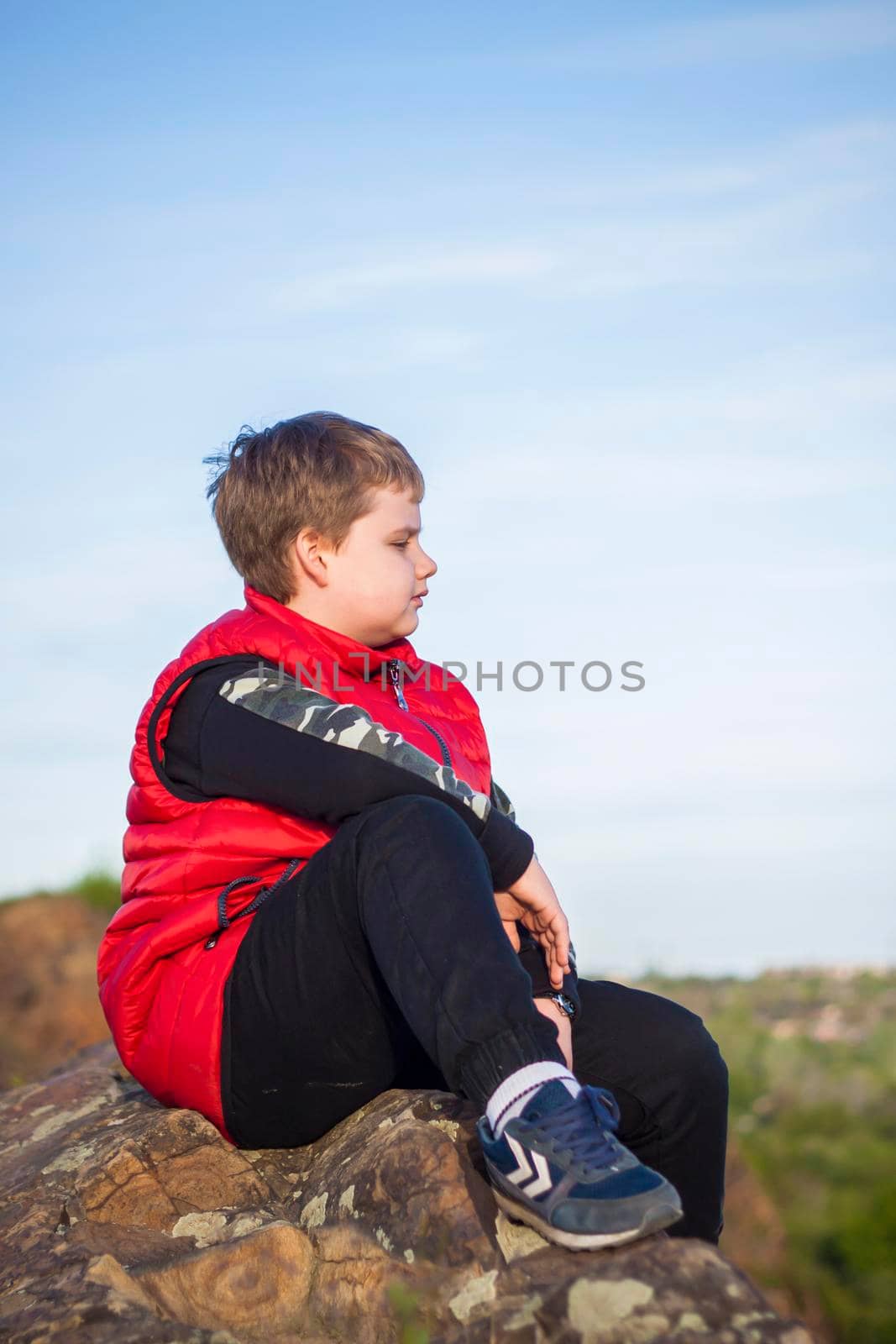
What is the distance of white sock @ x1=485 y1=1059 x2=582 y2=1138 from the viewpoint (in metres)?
1.79

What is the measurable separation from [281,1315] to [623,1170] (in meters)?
0.58

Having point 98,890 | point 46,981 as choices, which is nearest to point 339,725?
point 46,981

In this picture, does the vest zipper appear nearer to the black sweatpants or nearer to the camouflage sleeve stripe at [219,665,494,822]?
the camouflage sleeve stripe at [219,665,494,822]

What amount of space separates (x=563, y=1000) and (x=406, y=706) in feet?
2.29

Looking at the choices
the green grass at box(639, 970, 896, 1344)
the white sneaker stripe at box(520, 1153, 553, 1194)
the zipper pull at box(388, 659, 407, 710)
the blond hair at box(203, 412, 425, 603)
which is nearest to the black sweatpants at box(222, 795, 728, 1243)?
the white sneaker stripe at box(520, 1153, 553, 1194)

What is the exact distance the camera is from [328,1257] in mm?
1919

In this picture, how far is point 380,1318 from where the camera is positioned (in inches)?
70.5

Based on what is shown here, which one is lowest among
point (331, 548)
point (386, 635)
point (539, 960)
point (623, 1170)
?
point (623, 1170)

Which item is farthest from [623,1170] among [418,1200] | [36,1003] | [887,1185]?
[887,1185]

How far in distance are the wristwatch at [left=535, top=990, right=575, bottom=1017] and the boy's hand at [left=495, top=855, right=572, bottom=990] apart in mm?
47

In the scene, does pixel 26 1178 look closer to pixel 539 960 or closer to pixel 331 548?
pixel 539 960

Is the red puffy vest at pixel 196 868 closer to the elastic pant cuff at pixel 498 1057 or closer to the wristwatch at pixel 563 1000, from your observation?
the wristwatch at pixel 563 1000

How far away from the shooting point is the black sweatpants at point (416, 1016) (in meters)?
1.84

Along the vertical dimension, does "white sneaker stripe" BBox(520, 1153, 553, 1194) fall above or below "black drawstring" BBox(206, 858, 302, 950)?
below
